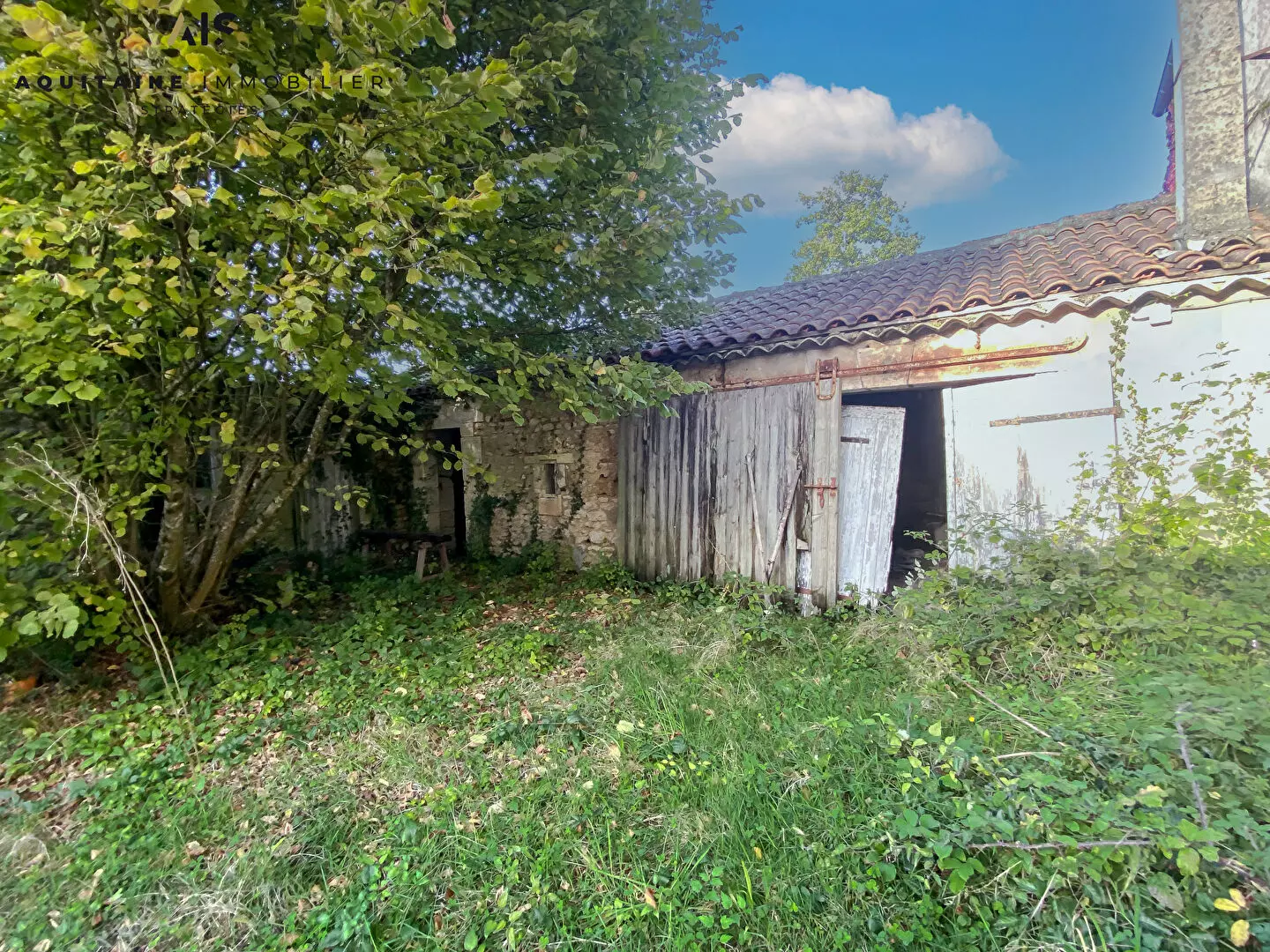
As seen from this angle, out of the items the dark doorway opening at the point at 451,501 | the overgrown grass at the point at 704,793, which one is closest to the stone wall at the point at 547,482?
the dark doorway opening at the point at 451,501

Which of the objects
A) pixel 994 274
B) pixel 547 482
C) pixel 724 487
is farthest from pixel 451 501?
pixel 994 274

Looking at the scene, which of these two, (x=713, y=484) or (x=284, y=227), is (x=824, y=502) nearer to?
(x=713, y=484)

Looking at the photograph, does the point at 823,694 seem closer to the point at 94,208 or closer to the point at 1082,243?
the point at 94,208

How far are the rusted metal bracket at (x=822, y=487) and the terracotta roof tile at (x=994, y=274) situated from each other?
1.43m

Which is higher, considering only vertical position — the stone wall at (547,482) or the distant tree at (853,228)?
the distant tree at (853,228)

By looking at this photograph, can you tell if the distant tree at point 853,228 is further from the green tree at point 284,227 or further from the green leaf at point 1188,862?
the green leaf at point 1188,862

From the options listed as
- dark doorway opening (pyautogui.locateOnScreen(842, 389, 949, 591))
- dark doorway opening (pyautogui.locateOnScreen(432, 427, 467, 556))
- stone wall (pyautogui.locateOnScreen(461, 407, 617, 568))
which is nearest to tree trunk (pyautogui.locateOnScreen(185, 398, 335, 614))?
stone wall (pyautogui.locateOnScreen(461, 407, 617, 568))

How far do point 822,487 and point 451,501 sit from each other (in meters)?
6.59

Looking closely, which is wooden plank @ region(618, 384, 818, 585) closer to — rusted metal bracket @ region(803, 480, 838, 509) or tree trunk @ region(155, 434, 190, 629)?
rusted metal bracket @ region(803, 480, 838, 509)

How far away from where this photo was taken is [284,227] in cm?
274

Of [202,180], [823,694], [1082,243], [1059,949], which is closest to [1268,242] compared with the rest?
[1082,243]

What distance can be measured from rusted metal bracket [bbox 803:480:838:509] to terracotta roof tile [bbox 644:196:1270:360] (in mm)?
1434

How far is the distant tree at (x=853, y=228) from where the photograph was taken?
51.2 feet

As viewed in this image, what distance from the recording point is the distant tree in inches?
614
